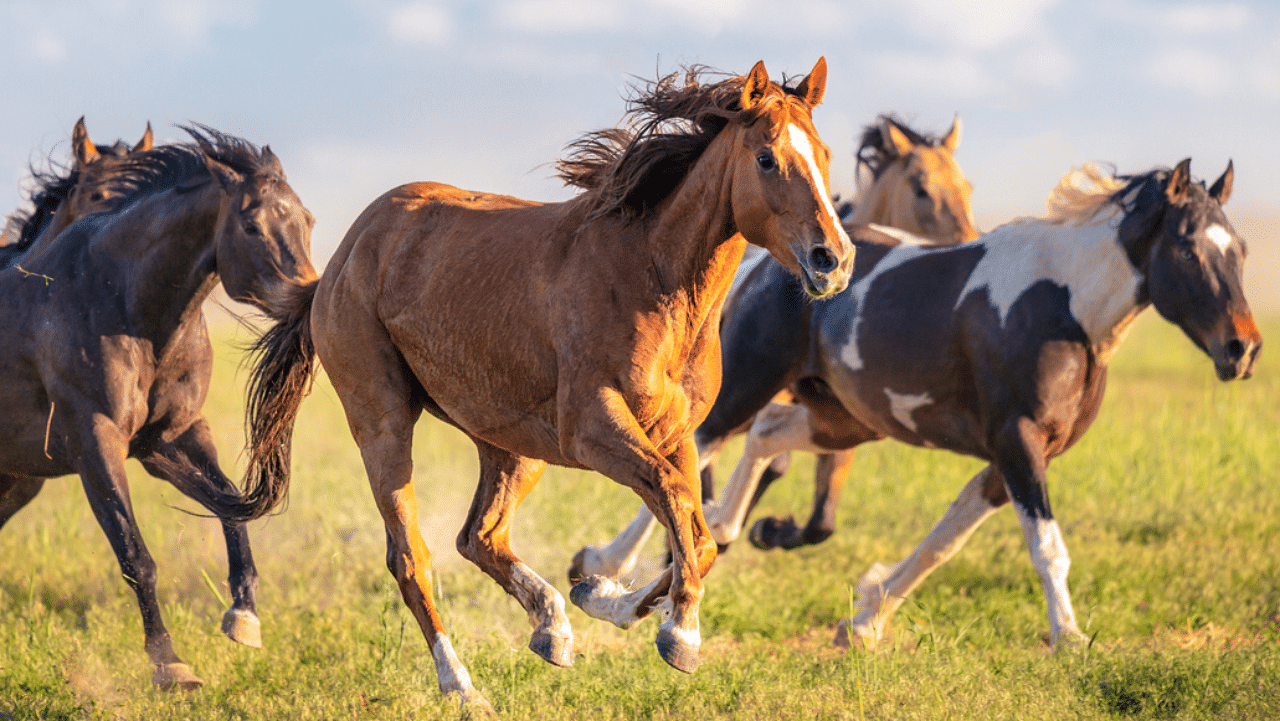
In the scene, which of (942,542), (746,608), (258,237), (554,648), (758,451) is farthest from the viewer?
(758,451)

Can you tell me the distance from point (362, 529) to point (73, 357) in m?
3.13

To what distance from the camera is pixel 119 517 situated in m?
5.06

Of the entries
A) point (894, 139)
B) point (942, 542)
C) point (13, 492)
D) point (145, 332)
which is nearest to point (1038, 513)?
point (942, 542)

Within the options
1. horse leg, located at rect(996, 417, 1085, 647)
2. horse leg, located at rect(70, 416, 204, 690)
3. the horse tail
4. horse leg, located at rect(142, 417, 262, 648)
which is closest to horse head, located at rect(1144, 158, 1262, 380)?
horse leg, located at rect(996, 417, 1085, 647)

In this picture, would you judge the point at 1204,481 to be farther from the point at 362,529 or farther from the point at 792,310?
the point at 362,529

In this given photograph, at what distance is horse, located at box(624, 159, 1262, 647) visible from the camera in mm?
5473

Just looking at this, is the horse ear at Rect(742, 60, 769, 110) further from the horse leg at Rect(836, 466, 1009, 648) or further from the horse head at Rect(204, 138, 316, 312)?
the horse leg at Rect(836, 466, 1009, 648)

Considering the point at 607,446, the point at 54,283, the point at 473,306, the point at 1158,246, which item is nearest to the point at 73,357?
the point at 54,283

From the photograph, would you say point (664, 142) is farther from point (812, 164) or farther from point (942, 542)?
point (942, 542)

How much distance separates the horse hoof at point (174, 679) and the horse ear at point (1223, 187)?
16.9 ft

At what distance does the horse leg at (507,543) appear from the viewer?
394 cm

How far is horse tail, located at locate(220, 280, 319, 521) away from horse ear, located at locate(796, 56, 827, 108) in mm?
2302

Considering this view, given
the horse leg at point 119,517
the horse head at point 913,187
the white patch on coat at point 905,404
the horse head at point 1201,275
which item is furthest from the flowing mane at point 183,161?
the horse head at point 913,187

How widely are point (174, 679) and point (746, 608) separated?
293 centimetres
